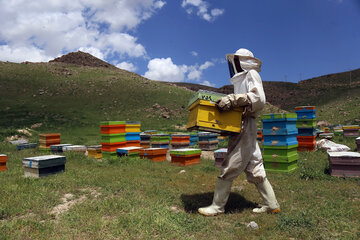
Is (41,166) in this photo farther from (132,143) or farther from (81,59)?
(81,59)

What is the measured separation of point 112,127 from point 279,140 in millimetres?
6572

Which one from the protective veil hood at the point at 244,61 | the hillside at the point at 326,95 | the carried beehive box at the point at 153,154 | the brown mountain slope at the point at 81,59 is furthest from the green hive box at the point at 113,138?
the brown mountain slope at the point at 81,59

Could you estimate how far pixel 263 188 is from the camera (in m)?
4.36

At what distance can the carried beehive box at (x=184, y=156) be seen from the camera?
8.95 metres

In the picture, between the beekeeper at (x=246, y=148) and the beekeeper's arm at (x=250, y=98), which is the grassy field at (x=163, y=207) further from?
the beekeeper's arm at (x=250, y=98)

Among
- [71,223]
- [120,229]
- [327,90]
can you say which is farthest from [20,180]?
[327,90]

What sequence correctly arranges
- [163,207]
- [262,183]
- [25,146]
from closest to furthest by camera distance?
[262,183], [163,207], [25,146]

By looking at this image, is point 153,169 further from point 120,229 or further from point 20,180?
point 120,229

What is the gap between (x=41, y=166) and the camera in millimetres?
6895

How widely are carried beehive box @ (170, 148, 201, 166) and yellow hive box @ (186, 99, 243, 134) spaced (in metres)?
4.95

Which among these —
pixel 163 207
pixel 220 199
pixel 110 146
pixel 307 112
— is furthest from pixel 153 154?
pixel 307 112

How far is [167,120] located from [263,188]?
27811 millimetres

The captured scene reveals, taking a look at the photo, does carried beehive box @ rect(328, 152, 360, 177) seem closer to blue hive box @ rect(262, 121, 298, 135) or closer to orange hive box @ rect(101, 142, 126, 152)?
blue hive box @ rect(262, 121, 298, 135)

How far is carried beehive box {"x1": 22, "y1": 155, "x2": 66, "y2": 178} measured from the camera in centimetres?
689
